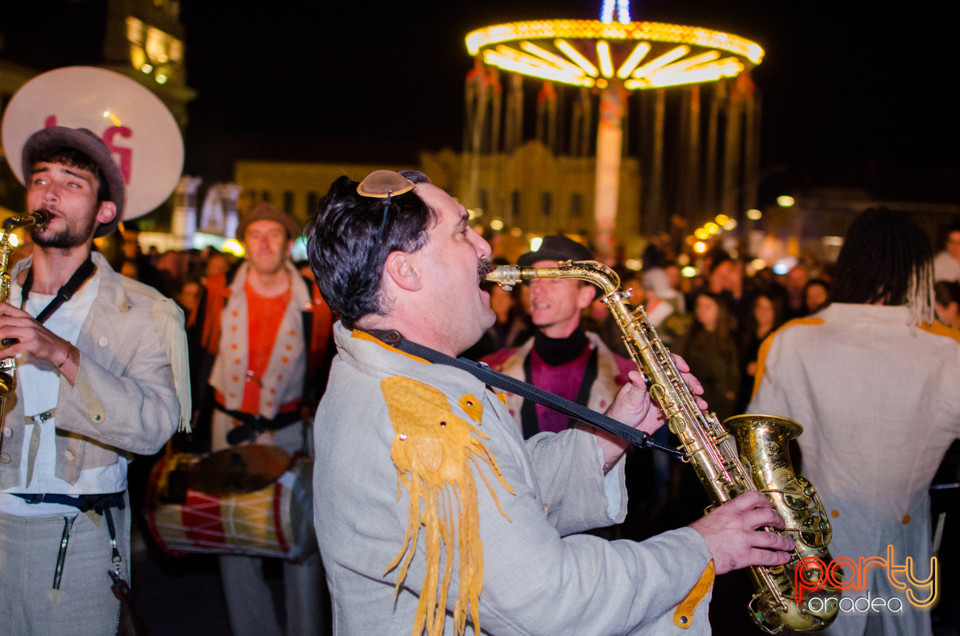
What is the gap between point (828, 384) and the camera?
11.8 feet

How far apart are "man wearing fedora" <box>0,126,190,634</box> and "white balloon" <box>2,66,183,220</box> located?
0.86 m

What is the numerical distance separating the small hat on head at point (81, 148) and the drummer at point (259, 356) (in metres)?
1.83

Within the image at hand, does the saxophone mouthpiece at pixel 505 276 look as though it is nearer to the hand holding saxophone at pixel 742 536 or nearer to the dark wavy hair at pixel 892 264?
the hand holding saxophone at pixel 742 536

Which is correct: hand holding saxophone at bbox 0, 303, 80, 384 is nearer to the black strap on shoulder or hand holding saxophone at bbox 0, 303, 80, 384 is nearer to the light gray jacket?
the light gray jacket

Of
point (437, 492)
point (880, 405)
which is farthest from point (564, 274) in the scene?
point (880, 405)

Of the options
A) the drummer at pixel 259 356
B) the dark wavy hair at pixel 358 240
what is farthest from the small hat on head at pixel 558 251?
the dark wavy hair at pixel 358 240

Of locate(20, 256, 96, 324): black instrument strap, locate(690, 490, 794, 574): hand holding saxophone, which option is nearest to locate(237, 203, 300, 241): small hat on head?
locate(20, 256, 96, 324): black instrument strap

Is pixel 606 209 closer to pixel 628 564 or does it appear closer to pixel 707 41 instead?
pixel 707 41

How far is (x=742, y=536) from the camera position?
1925 mm

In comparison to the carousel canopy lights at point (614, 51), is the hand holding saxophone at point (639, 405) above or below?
below

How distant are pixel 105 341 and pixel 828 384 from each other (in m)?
3.10

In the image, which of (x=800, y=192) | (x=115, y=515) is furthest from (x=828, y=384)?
(x=800, y=192)

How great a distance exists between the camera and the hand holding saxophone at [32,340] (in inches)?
96.7

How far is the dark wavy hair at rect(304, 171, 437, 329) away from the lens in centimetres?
197
